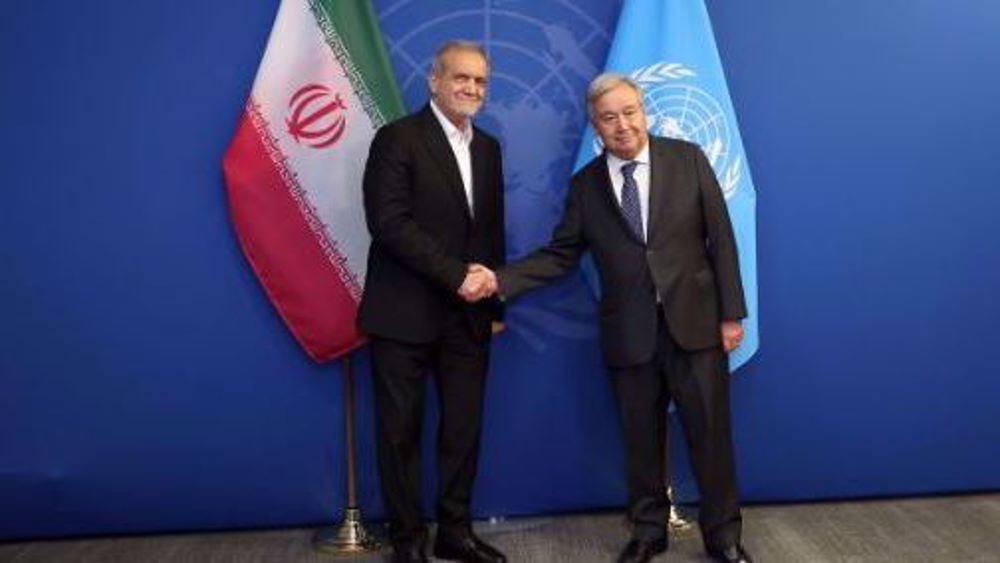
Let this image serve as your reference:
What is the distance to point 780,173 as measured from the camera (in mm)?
3285

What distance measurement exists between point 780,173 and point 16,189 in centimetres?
251

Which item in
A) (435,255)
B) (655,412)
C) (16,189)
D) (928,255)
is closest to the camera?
(435,255)

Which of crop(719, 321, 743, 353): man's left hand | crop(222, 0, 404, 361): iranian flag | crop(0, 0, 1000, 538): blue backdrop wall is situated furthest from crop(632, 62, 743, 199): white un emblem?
crop(222, 0, 404, 361): iranian flag

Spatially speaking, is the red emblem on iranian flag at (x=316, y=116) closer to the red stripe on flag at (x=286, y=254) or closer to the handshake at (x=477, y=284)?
the red stripe on flag at (x=286, y=254)

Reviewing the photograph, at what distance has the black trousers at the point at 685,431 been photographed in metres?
2.82

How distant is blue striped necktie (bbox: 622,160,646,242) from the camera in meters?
2.78

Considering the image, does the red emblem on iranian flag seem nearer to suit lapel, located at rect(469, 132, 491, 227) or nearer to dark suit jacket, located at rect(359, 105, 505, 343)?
dark suit jacket, located at rect(359, 105, 505, 343)

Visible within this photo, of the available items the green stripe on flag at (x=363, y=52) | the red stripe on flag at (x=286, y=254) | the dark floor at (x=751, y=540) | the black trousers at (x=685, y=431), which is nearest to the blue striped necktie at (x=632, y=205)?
the black trousers at (x=685, y=431)

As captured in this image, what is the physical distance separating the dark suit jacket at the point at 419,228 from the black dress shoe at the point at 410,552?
0.63m

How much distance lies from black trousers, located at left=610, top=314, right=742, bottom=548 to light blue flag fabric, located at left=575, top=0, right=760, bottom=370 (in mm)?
422

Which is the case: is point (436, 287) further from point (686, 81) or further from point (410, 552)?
point (686, 81)

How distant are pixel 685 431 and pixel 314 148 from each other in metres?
1.43

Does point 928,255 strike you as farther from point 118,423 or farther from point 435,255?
point 118,423

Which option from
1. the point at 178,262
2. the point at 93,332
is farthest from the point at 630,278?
the point at 93,332
